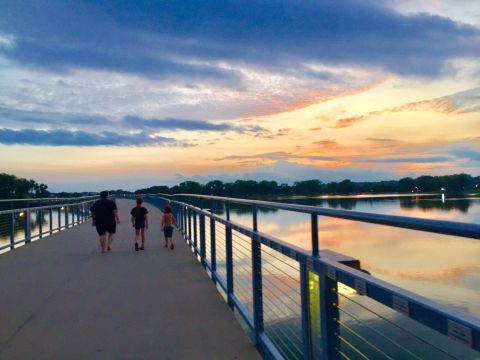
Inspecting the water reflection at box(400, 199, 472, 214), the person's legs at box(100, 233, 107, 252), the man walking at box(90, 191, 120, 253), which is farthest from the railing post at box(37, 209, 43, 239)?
the water reflection at box(400, 199, 472, 214)

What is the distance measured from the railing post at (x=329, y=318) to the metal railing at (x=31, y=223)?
11.0 meters

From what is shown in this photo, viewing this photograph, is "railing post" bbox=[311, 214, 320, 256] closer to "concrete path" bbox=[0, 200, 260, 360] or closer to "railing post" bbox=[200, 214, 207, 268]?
"concrete path" bbox=[0, 200, 260, 360]

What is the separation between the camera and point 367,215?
7.09 ft

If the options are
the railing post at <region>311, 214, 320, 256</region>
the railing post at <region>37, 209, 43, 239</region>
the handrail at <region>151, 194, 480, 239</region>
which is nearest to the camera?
the handrail at <region>151, 194, 480, 239</region>

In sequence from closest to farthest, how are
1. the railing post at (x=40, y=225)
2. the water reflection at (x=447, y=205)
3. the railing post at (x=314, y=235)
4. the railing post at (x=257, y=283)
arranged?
the railing post at (x=314, y=235) < the railing post at (x=257, y=283) < the water reflection at (x=447, y=205) < the railing post at (x=40, y=225)

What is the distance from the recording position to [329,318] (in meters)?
2.73

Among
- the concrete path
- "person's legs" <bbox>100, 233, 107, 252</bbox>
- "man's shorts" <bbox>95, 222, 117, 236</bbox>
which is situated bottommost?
the concrete path

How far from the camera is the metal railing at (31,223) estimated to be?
1244cm

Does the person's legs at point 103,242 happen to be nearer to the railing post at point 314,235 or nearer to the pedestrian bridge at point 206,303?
the pedestrian bridge at point 206,303

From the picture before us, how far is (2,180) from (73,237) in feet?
357

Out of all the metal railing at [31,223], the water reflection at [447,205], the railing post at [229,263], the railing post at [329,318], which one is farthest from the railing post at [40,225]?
the railing post at [329,318]

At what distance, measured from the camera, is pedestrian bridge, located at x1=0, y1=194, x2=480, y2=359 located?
2053 millimetres

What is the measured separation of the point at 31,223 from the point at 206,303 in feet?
32.9

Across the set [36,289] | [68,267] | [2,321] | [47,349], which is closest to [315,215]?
[47,349]
